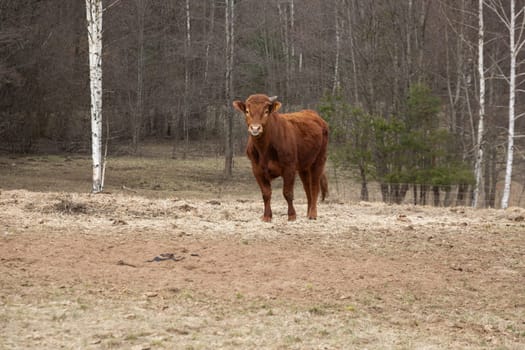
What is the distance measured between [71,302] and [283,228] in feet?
14.4

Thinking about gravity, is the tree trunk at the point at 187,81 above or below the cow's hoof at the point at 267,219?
above

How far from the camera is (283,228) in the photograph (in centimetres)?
1039

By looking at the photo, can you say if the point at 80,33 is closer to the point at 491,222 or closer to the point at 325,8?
the point at 325,8

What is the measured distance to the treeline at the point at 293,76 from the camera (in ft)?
71.6

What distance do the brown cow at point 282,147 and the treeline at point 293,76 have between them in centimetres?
819

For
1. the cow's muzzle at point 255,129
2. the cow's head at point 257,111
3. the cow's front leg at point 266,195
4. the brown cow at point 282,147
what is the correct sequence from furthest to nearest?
1. the cow's front leg at point 266,195
2. the brown cow at point 282,147
3. the cow's head at point 257,111
4. the cow's muzzle at point 255,129

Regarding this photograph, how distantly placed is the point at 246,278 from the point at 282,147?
365cm

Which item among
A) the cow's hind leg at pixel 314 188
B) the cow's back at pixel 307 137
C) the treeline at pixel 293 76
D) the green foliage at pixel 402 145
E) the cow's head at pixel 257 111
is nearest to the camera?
the cow's head at pixel 257 111

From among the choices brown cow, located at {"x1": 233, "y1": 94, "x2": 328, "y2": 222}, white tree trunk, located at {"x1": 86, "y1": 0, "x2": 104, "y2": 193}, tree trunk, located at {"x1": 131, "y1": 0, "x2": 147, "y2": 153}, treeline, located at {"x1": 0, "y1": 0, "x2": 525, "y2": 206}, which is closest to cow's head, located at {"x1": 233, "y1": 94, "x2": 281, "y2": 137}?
brown cow, located at {"x1": 233, "y1": 94, "x2": 328, "y2": 222}

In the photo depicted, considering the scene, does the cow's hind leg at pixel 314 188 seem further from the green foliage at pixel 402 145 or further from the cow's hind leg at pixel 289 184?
the green foliage at pixel 402 145

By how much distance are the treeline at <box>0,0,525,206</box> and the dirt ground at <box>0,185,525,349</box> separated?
927cm

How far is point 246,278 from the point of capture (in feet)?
25.1

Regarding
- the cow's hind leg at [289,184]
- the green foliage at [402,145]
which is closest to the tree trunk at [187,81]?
the green foliage at [402,145]

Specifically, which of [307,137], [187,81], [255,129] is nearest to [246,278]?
[255,129]
